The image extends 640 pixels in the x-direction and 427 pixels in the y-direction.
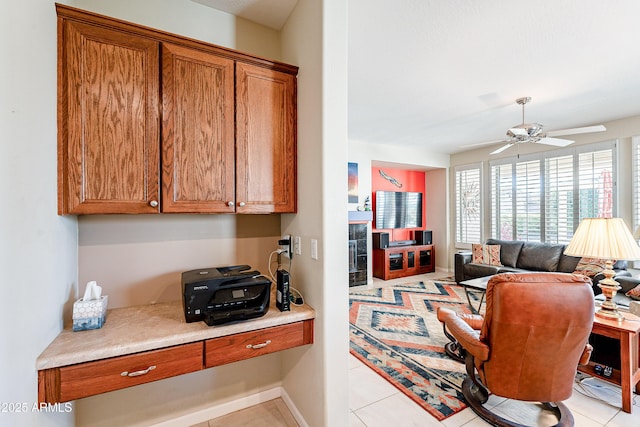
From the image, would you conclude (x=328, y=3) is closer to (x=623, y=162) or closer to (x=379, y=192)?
(x=379, y=192)

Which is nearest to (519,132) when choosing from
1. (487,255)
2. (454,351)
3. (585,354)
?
(585,354)

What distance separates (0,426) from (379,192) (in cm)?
579

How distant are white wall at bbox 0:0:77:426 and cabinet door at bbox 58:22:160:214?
0.21 feet

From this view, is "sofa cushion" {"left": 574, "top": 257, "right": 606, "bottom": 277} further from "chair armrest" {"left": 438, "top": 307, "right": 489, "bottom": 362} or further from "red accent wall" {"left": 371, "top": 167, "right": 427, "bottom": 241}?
"red accent wall" {"left": 371, "top": 167, "right": 427, "bottom": 241}

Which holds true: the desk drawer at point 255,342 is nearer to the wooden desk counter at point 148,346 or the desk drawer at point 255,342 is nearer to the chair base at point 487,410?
the wooden desk counter at point 148,346

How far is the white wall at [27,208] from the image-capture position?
36.5 inches

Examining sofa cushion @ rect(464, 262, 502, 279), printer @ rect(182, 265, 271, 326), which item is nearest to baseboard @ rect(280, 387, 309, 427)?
printer @ rect(182, 265, 271, 326)

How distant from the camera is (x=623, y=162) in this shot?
4113 mm

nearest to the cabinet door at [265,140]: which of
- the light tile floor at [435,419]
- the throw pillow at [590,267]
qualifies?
the light tile floor at [435,419]

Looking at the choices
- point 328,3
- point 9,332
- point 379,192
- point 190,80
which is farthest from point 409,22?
point 379,192

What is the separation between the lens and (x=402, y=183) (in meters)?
6.71

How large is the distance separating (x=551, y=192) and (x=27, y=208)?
21.5 feet

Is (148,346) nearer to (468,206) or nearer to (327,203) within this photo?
(327,203)

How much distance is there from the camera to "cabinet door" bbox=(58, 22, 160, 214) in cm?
135
